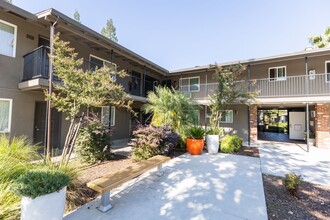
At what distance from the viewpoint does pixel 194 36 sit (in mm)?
17406

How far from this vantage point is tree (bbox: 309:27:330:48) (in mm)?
17038

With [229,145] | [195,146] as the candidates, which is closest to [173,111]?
[195,146]

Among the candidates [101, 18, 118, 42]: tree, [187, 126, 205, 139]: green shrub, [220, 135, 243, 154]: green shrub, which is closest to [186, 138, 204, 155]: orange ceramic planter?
[187, 126, 205, 139]: green shrub

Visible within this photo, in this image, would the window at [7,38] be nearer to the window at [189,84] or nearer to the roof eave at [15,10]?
the roof eave at [15,10]

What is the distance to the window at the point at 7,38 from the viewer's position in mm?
7266

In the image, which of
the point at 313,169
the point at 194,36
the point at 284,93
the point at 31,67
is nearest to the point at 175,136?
the point at 313,169

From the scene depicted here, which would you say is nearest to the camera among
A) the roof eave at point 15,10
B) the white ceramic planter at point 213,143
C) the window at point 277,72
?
the roof eave at point 15,10

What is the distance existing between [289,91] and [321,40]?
11960 millimetres

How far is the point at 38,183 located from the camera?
8.88 ft

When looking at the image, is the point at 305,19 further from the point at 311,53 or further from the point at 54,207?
the point at 54,207

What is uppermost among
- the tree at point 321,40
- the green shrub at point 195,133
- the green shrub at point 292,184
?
the tree at point 321,40

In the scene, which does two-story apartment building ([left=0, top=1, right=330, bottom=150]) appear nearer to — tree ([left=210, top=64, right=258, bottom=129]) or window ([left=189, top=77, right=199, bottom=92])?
window ([left=189, top=77, right=199, bottom=92])

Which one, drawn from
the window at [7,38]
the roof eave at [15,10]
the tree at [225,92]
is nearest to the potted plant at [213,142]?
the tree at [225,92]

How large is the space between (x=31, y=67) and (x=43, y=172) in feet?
22.6
